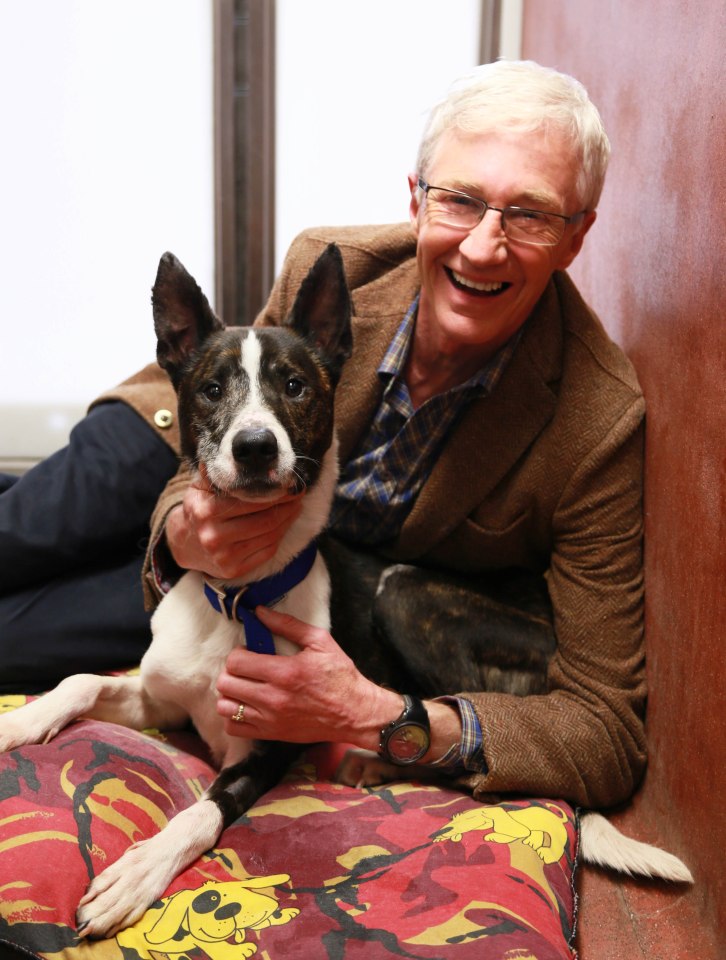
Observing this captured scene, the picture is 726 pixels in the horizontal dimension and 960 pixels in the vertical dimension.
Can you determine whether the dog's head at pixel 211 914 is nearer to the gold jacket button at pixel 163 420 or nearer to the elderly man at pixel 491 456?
the elderly man at pixel 491 456

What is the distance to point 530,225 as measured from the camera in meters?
1.78

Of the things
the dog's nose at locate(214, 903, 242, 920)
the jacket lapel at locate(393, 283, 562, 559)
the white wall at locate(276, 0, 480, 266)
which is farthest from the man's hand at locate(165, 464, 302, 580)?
the white wall at locate(276, 0, 480, 266)

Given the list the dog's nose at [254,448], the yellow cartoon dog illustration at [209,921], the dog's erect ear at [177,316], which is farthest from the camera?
the dog's erect ear at [177,316]

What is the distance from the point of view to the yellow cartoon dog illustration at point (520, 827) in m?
1.57

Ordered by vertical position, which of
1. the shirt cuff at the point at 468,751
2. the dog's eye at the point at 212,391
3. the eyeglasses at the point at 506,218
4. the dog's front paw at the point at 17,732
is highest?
the eyeglasses at the point at 506,218

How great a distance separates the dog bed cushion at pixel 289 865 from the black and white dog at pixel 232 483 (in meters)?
0.07

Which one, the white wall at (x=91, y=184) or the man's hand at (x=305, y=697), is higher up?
the white wall at (x=91, y=184)

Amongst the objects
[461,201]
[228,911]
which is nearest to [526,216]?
[461,201]

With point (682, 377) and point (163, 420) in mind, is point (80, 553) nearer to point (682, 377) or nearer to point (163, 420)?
point (163, 420)

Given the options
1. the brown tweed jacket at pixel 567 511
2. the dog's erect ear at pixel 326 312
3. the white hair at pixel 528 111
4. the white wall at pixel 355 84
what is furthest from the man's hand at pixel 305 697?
the white wall at pixel 355 84

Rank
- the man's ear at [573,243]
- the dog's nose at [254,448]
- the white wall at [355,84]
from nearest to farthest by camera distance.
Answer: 1. the dog's nose at [254,448]
2. the man's ear at [573,243]
3. the white wall at [355,84]

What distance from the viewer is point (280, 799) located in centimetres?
166

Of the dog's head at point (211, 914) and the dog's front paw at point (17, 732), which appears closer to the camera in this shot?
the dog's head at point (211, 914)

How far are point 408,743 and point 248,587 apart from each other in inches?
17.6
